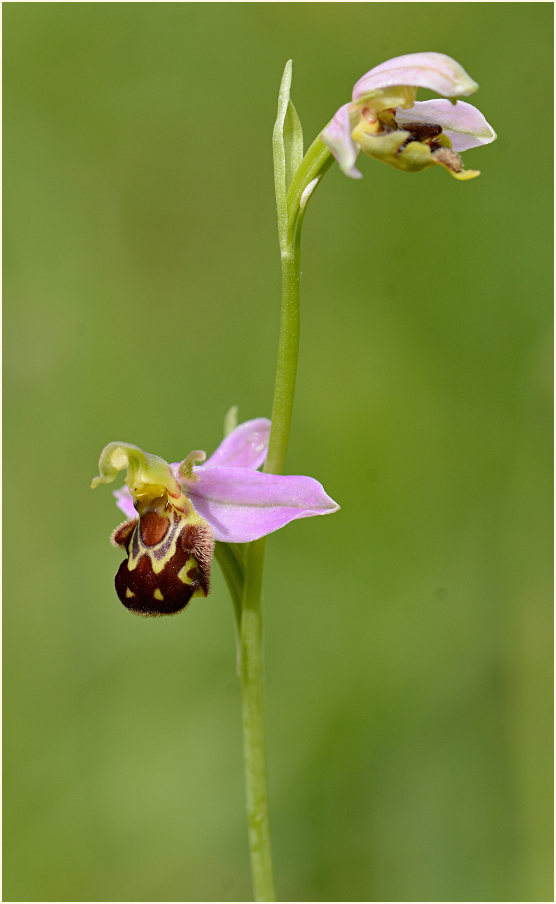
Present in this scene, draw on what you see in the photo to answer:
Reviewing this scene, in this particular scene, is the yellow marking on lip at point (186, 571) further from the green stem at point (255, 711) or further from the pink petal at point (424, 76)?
the pink petal at point (424, 76)

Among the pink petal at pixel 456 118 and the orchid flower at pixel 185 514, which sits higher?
the pink petal at pixel 456 118

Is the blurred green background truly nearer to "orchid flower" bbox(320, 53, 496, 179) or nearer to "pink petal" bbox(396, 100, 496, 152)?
"pink petal" bbox(396, 100, 496, 152)

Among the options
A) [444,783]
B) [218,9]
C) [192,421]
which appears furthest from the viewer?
[218,9]

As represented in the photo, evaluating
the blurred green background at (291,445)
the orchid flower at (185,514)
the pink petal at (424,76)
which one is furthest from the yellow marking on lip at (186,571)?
the blurred green background at (291,445)

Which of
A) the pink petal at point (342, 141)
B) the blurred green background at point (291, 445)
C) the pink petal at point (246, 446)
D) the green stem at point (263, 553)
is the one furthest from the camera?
the blurred green background at point (291, 445)

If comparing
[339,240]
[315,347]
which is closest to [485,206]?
[339,240]

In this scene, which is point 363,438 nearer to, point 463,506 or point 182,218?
point 463,506

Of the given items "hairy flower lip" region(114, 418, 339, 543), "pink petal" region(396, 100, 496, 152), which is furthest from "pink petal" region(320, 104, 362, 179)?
"hairy flower lip" region(114, 418, 339, 543)
